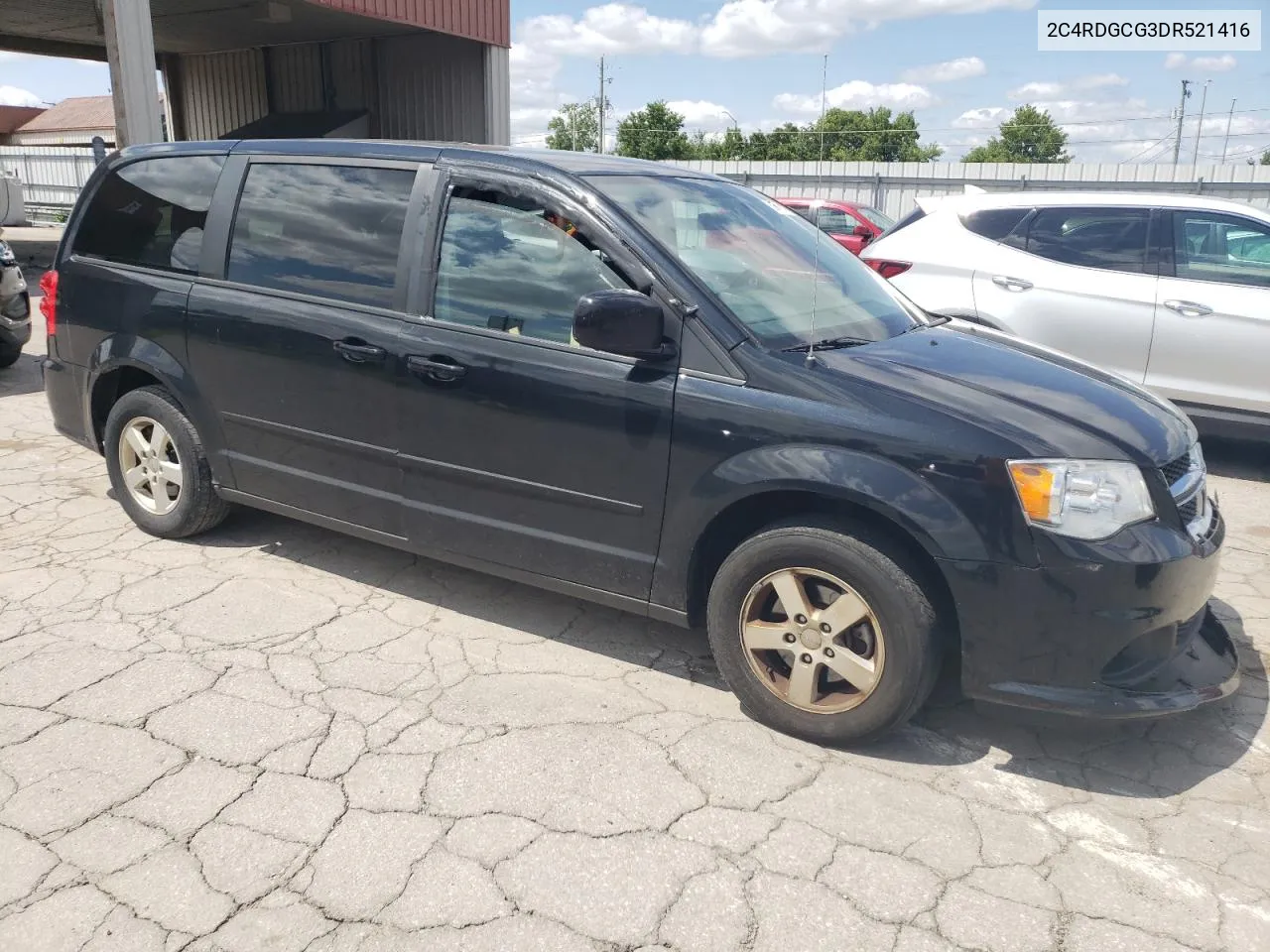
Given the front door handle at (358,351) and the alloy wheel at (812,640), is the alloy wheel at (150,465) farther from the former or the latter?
the alloy wheel at (812,640)

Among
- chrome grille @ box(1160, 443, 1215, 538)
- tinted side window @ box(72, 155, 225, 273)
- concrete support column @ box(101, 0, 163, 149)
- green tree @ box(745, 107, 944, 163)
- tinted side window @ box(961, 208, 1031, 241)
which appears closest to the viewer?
chrome grille @ box(1160, 443, 1215, 538)

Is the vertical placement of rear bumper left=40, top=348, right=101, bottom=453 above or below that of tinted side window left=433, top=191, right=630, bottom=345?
below

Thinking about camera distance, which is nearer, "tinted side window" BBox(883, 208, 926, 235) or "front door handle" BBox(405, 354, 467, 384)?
"front door handle" BBox(405, 354, 467, 384)

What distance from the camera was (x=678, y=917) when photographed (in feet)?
7.65

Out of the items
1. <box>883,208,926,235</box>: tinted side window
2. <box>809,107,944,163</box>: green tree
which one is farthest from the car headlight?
<box>809,107,944,163</box>: green tree

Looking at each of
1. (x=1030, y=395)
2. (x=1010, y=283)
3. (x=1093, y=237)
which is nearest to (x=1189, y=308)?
(x=1093, y=237)

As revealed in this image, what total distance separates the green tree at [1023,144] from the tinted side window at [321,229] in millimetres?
76700

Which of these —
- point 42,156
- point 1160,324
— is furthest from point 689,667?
point 42,156

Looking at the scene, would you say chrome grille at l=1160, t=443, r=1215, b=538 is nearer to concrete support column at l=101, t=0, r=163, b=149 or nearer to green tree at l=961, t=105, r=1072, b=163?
concrete support column at l=101, t=0, r=163, b=149

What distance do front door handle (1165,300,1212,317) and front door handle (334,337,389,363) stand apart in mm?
4923

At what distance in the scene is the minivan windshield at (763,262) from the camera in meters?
3.33

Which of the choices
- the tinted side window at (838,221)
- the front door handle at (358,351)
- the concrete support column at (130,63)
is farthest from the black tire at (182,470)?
the tinted side window at (838,221)

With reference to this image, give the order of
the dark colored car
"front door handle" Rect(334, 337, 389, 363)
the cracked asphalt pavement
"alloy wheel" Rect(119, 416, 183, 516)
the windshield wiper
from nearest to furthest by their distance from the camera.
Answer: the cracked asphalt pavement
the windshield wiper
"front door handle" Rect(334, 337, 389, 363)
"alloy wheel" Rect(119, 416, 183, 516)
the dark colored car

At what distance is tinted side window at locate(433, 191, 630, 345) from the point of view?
3.37 m
